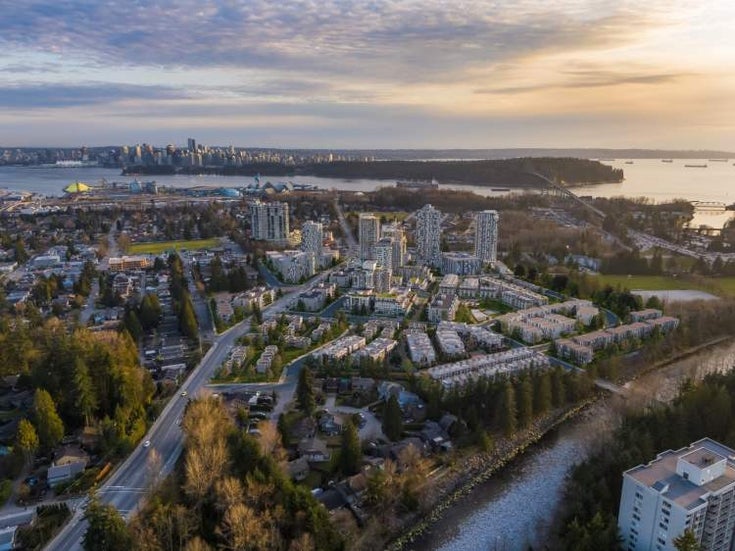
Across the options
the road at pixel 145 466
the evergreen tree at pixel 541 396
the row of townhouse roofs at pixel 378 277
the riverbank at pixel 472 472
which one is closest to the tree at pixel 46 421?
the road at pixel 145 466

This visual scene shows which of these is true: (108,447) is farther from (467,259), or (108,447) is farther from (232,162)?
(232,162)

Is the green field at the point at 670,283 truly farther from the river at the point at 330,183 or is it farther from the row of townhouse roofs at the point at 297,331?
the river at the point at 330,183

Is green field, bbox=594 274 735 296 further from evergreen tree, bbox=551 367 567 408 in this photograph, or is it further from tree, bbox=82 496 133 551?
tree, bbox=82 496 133 551

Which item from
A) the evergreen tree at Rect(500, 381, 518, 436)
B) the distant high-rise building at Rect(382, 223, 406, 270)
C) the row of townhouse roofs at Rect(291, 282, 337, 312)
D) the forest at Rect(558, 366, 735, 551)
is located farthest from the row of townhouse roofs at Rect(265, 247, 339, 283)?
the forest at Rect(558, 366, 735, 551)

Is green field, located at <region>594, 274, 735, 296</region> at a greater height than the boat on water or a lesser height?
lesser

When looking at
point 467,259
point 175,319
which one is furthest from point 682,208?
point 175,319
